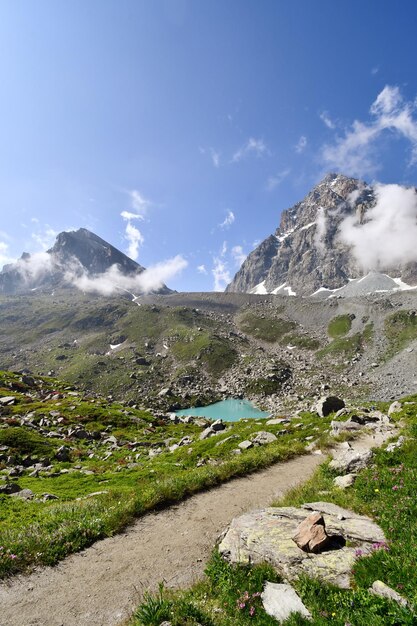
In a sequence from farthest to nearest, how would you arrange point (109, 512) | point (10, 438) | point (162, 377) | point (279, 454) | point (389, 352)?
1. point (162, 377)
2. point (389, 352)
3. point (10, 438)
4. point (279, 454)
5. point (109, 512)

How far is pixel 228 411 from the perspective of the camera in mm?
139625

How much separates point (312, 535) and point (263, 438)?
23.6 meters

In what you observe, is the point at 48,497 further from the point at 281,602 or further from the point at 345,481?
the point at 281,602

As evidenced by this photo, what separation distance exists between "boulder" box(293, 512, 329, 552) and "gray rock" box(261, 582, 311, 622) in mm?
1374

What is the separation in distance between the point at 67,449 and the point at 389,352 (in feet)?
599

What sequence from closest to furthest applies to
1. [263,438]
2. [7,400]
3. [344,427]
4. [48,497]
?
[48,497] → [344,427] → [263,438] → [7,400]

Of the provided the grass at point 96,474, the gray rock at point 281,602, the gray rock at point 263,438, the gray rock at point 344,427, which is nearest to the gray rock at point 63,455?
the grass at point 96,474

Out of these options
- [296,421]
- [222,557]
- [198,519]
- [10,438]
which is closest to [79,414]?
[10,438]

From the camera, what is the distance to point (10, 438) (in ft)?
119

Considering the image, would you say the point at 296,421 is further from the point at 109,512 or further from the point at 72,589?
the point at 72,589

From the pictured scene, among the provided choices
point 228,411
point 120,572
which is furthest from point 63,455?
point 228,411

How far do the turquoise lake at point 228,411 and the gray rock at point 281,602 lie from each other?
401 feet

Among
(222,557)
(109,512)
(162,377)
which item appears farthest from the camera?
(162,377)

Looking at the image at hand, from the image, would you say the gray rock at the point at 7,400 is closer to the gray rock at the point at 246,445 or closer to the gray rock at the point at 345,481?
the gray rock at the point at 246,445
